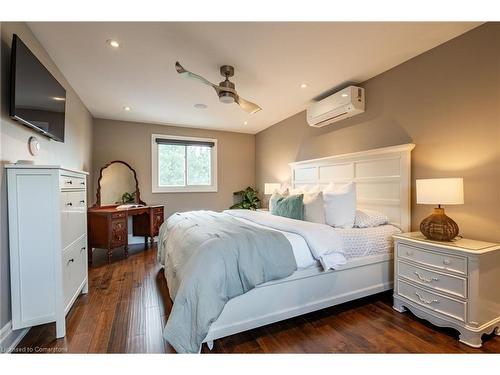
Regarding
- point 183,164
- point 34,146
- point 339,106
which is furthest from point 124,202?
point 339,106

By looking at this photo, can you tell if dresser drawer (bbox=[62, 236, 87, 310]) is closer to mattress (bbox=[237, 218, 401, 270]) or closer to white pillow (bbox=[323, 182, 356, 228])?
mattress (bbox=[237, 218, 401, 270])

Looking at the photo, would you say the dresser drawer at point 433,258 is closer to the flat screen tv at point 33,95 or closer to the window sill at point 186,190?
the flat screen tv at point 33,95

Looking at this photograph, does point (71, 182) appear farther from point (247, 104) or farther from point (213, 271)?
point (247, 104)

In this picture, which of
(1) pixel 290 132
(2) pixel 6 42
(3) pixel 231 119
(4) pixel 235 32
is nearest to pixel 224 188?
(3) pixel 231 119

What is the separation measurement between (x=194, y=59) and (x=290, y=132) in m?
2.48

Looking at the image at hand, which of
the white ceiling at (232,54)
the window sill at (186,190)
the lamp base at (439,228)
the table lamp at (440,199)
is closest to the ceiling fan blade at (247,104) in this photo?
the white ceiling at (232,54)

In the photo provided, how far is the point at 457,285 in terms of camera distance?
1.76 m

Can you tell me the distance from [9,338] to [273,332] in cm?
183

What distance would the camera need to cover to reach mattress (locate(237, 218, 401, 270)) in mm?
1939

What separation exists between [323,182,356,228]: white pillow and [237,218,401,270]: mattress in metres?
0.13

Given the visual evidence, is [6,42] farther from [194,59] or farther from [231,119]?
[231,119]

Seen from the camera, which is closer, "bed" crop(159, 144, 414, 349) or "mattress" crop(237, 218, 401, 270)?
"bed" crop(159, 144, 414, 349)

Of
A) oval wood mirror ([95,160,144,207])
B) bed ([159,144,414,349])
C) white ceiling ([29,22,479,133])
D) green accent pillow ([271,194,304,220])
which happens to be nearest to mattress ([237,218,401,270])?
bed ([159,144,414,349])
